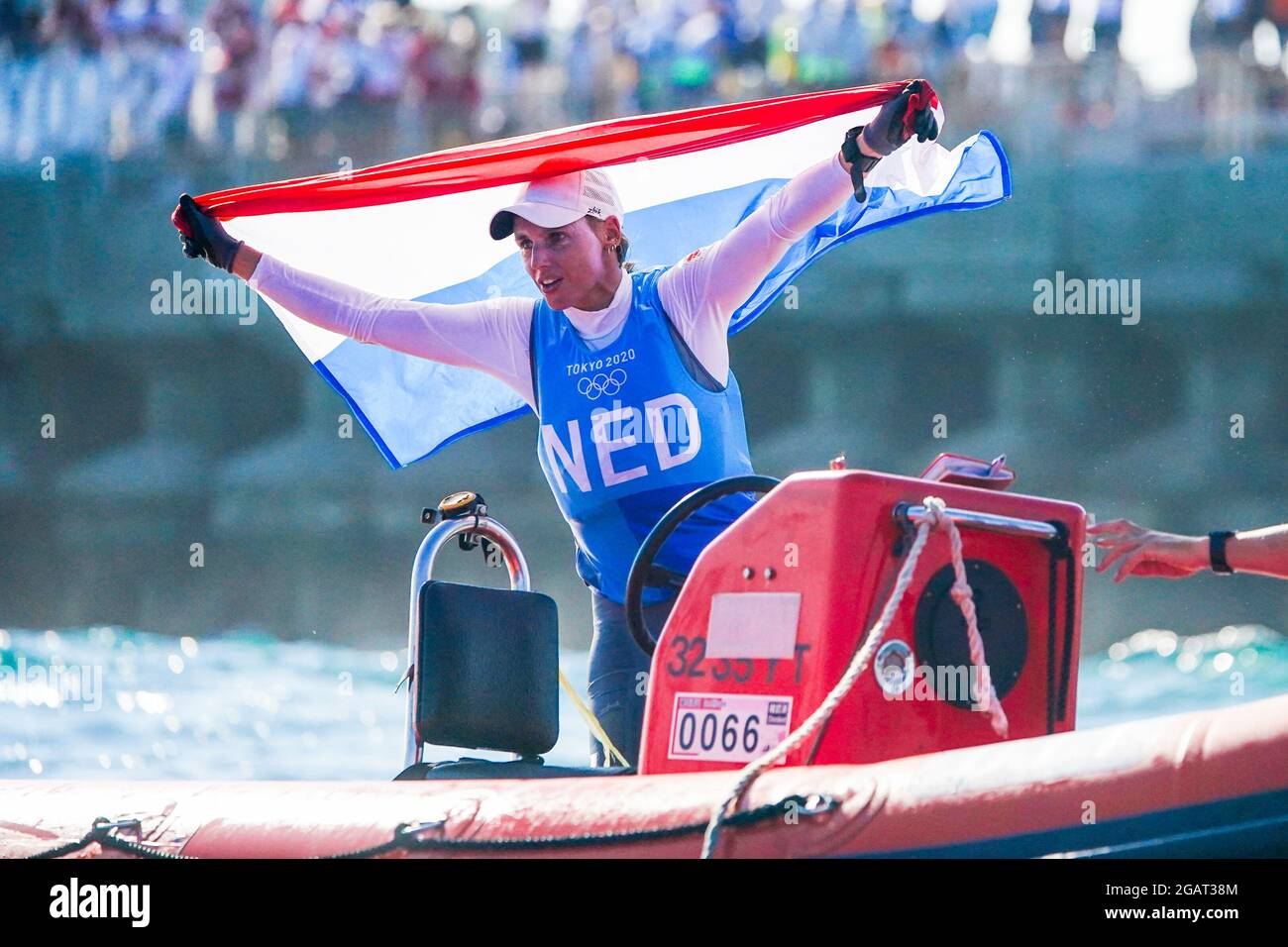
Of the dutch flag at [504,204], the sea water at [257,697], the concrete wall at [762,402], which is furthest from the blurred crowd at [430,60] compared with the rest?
the dutch flag at [504,204]

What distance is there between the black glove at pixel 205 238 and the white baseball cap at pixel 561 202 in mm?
574

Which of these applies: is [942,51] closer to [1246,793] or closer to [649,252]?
[649,252]

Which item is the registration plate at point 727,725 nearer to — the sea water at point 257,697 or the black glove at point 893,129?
the black glove at point 893,129

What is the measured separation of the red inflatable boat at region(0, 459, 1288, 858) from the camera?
2.24 metres

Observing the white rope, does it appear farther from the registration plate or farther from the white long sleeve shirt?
the white long sleeve shirt

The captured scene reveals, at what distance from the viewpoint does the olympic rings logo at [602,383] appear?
340 cm

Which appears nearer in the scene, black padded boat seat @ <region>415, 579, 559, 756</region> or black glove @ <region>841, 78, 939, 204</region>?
black glove @ <region>841, 78, 939, 204</region>

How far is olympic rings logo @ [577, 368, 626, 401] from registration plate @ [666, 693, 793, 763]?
0.72 metres

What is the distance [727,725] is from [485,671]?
755 millimetres

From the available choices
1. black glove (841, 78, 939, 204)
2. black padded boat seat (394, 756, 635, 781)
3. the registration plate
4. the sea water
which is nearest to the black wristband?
the registration plate

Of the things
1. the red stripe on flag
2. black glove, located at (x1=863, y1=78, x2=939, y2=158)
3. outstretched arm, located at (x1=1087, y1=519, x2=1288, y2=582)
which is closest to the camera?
outstretched arm, located at (x1=1087, y1=519, x2=1288, y2=582)

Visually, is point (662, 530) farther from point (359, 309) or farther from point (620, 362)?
point (359, 309)

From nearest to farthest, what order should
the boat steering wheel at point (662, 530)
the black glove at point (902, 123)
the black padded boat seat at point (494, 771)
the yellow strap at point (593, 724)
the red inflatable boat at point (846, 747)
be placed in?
the red inflatable boat at point (846, 747) → the boat steering wheel at point (662, 530) → the black glove at point (902, 123) → the black padded boat seat at point (494, 771) → the yellow strap at point (593, 724)

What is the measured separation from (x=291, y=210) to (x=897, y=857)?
2.35 meters
